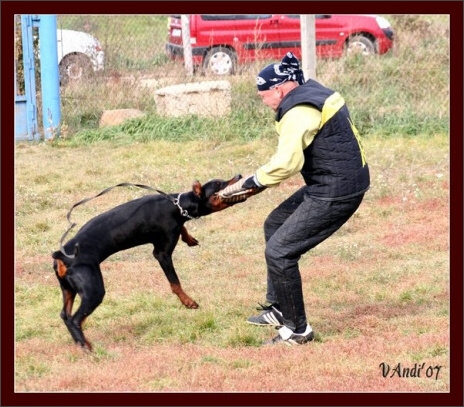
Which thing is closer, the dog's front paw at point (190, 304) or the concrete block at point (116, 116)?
the dog's front paw at point (190, 304)

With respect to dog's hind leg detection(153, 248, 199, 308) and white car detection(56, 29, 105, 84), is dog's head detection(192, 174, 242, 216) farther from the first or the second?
white car detection(56, 29, 105, 84)

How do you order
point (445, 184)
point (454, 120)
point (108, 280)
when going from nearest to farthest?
point (108, 280) → point (454, 120) → point (445, 184)

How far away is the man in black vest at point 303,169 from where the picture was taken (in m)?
5.42

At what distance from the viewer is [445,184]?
993 cm

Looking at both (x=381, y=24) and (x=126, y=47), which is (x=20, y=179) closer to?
(x=126, y=47)

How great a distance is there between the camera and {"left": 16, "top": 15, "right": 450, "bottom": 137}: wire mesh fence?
12.4m

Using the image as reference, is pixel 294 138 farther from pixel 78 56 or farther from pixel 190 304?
pixel 78 56

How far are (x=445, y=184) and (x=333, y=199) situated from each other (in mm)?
4639

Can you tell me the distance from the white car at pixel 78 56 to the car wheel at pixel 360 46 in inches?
142

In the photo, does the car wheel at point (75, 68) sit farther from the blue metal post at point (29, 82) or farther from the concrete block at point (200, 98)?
the concrete block at point (200, 98)

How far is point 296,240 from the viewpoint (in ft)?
18.5

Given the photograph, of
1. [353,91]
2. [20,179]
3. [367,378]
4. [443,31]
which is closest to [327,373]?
[367,378]

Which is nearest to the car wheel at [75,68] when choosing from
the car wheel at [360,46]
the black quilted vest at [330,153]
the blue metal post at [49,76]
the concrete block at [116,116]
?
the blue metal post at [49,76]

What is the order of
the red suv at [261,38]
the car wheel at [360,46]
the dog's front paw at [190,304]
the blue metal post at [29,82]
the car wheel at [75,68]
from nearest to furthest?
the dog's front paw at [190,304]
the blue metal post at [29,82]
the car wheel at [75,68]
the red suv at [261,38]
the car wheel at [360,46]
